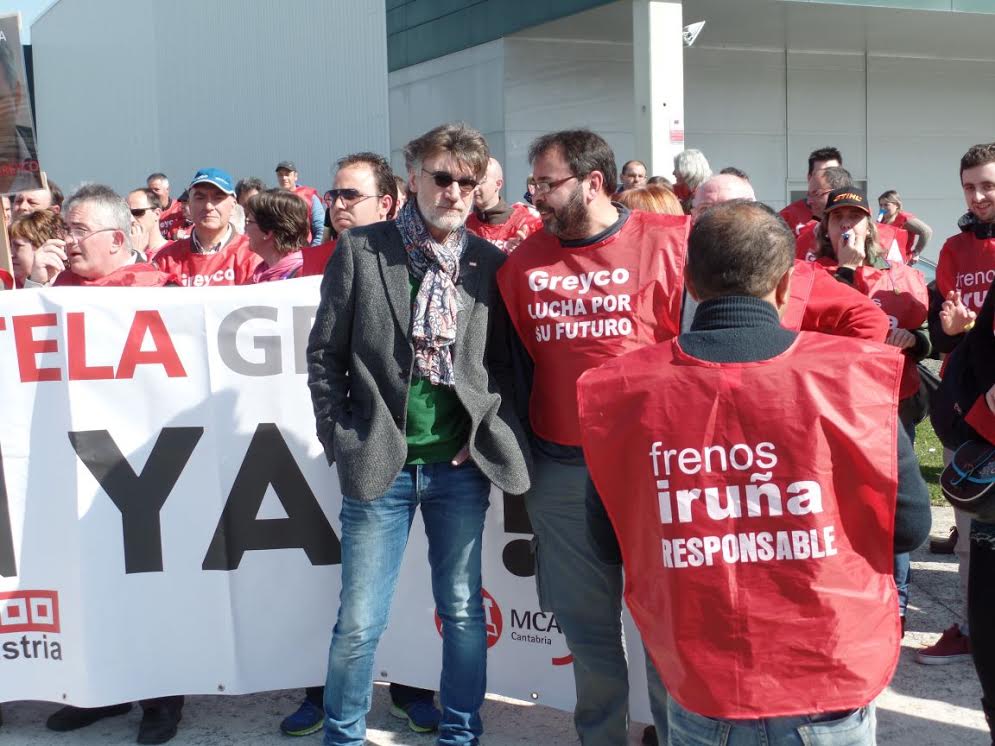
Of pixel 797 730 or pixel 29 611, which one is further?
pixel 29 611

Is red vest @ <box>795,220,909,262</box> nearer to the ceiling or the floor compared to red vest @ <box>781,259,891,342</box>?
nearer to the ceiling

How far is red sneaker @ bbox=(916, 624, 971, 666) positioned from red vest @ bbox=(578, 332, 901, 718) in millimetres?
2584

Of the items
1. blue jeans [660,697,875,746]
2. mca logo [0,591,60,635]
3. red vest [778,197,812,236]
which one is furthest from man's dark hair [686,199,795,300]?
red vest [778,197,812,236]

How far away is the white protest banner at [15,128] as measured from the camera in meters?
4.81

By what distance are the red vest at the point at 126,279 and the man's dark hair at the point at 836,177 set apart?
3.41m

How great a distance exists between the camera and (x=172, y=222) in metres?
12.1

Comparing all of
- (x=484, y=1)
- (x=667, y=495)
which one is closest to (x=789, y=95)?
(x=484, y=1)

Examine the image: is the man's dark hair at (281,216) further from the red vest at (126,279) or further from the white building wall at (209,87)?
the white building wall at (209,87)

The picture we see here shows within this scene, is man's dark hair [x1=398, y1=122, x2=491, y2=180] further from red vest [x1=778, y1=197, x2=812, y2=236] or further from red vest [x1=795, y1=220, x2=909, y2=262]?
red vest [x1=778, y1=197, x2=812, y2=236]

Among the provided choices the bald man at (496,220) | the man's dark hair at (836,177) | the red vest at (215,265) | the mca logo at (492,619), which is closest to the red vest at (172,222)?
the red vest at (215,265)

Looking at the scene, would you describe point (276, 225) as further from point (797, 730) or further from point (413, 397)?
point (797, 730)

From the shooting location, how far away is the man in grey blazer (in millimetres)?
3418

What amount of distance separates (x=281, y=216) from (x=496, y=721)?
236 centimetres

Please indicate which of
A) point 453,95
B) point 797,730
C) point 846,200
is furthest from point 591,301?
point 453,95
